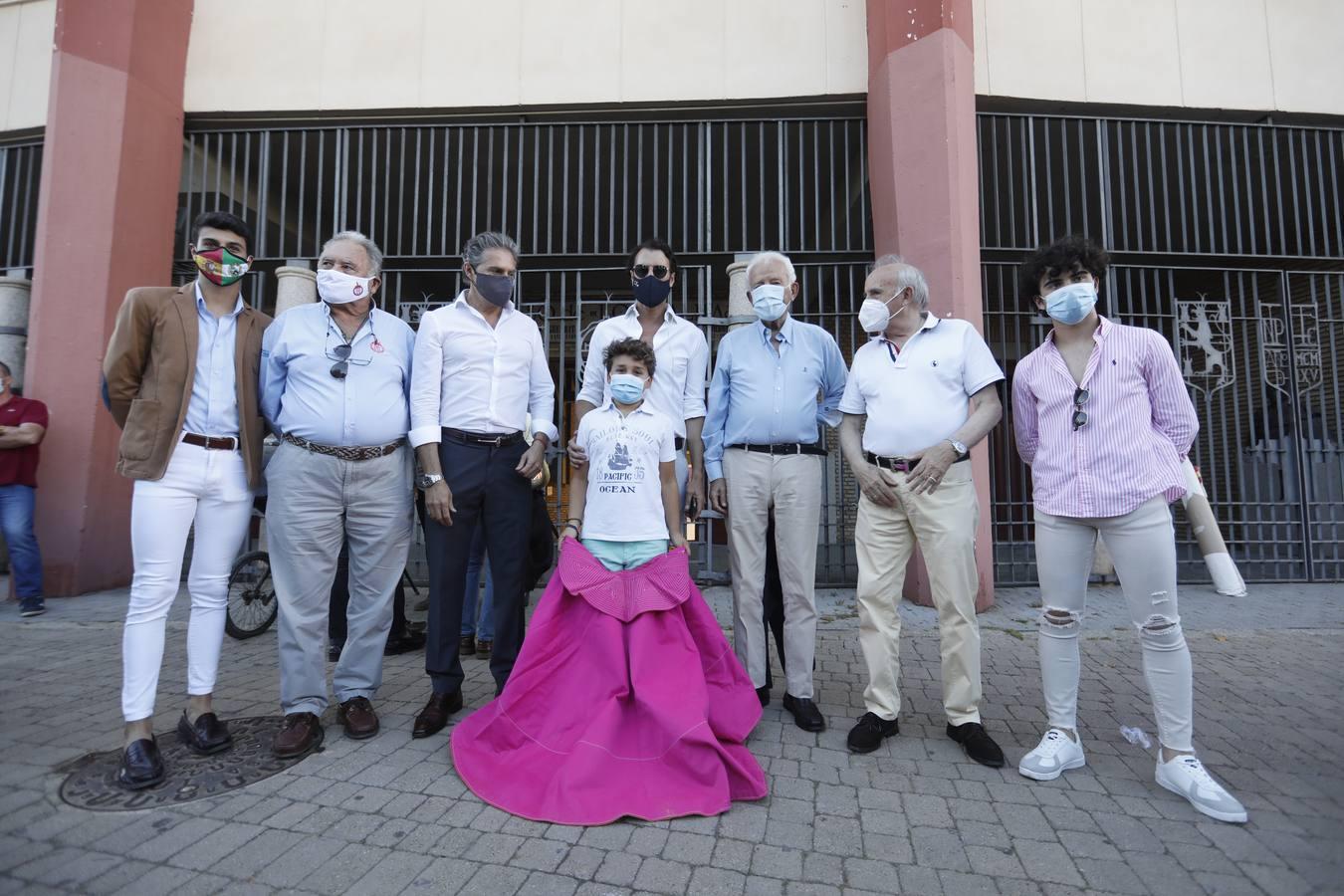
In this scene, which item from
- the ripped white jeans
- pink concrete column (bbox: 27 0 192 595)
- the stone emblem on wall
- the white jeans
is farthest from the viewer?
the stone emblem on wall

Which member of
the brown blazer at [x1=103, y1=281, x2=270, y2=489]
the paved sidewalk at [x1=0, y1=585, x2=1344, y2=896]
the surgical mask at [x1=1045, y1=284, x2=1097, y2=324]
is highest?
the surgical mask at [x1=1045, y1=284, x2=1097, y2=324]

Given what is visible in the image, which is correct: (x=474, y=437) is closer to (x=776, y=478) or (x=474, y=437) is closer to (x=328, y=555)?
(x=328, y=555)

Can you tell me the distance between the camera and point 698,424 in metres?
3.63

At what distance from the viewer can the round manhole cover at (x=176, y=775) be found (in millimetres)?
2510

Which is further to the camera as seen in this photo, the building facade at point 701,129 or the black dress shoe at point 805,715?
the building facade at point 701,129

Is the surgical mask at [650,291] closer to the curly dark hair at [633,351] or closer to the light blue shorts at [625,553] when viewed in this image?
the curly dark hair at [633,351]

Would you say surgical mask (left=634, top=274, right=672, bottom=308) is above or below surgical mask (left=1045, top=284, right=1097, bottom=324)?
above

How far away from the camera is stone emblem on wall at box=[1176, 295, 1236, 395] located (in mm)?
6816

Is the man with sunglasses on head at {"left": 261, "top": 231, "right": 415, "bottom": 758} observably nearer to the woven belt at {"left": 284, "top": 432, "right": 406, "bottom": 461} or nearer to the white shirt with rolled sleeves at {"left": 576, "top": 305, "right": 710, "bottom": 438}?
the woven belt at {"left": 284, "top": 432, "right": 406, "bottom": 461}

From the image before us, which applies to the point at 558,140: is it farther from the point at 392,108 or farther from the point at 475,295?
the point at 475,295

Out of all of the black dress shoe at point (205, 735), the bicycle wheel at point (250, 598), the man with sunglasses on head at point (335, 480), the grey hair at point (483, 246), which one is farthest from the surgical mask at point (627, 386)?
the bicycle wheel at point (250, 598)

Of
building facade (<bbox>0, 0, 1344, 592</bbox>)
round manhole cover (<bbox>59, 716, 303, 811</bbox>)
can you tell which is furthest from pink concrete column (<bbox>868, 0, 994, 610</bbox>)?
round manhole cover (<bbox>59, 716, 303, 811</bbox>)

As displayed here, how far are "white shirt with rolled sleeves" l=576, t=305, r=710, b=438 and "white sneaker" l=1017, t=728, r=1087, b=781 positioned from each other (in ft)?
6.92

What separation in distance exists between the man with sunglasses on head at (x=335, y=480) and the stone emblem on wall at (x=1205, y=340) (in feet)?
24.4
